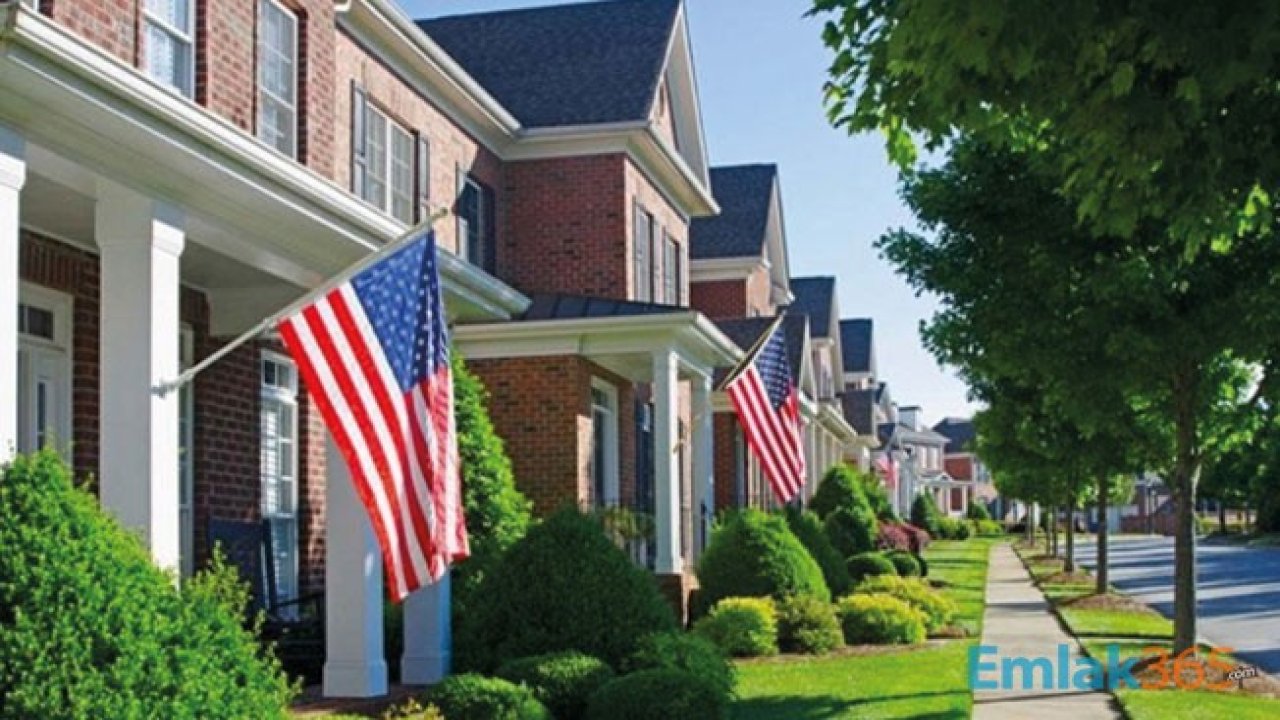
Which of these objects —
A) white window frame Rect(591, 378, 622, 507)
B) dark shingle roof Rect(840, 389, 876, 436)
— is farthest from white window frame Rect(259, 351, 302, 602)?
dark shingle roof Rect(840, 389, 876, 436)

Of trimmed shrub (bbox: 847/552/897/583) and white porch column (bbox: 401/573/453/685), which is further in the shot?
trimmed shrub (bbox: 847/552/897/583)

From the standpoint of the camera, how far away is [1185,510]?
17438 millimetres

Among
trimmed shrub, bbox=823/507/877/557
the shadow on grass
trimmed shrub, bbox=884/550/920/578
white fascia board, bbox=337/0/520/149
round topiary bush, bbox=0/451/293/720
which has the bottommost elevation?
trimmed shrub, bbox=884/550/920/578

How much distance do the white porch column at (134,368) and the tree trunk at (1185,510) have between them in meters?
11.0

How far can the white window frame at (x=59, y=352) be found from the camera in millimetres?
11789

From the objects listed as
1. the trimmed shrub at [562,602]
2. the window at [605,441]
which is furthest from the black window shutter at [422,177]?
the trimmed shrub at [562,602]

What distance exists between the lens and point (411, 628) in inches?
519

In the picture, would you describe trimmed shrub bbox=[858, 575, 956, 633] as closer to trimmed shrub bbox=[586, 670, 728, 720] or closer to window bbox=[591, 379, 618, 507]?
window bbox=[591, 379, 618, 507]

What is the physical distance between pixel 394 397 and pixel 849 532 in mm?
24214

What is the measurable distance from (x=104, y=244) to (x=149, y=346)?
666mm

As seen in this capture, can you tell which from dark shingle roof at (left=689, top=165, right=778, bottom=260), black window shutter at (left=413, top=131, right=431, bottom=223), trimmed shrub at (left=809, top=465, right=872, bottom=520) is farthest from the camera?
trimmed shrub at (left=809, top=465, right=872, bottom=520)

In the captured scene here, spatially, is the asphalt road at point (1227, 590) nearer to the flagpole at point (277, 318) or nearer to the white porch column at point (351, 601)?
the white porch column at point (351, 601)

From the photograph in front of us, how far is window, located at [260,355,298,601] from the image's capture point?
15625 millimetres

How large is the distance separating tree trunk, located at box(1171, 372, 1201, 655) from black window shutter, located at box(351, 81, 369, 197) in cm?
916
